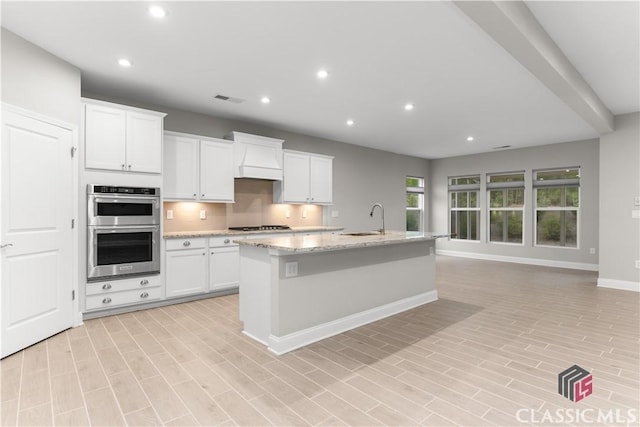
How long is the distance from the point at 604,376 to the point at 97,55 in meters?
5.04

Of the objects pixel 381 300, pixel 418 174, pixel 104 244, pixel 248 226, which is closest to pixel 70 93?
pixel 104 244

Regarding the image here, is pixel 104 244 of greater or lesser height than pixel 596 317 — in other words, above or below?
above

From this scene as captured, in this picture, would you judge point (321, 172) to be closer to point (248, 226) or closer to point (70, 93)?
point (248, 226)

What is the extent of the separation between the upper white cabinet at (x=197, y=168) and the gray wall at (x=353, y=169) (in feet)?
1.52

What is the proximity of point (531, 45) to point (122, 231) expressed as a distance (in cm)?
434

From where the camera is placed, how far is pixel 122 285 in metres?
3.89

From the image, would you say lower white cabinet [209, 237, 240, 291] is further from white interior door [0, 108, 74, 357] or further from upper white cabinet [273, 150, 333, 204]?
white interior door [0, 108, 74, 357]

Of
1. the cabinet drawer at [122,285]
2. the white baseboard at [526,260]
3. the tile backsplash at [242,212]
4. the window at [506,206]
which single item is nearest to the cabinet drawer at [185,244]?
the cabinet drawer at [122,285]

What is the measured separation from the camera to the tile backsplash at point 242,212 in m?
5.00

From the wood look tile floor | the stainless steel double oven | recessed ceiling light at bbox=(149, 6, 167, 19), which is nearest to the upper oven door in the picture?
the stainless steel double oven

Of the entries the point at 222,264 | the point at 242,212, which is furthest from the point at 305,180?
the point at 222,264

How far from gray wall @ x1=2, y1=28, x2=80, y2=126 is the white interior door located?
15cm

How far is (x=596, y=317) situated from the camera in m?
3.85

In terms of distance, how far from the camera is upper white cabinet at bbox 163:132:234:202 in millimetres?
4520
